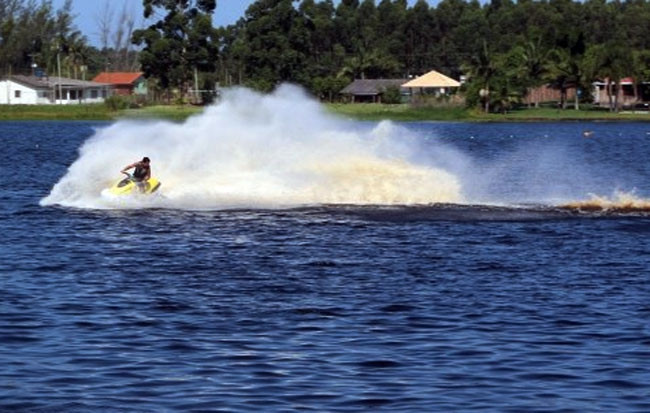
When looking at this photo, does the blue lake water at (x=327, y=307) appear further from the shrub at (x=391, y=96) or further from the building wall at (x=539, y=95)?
the building wall at (x=539, y=95)

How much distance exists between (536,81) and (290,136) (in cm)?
11842

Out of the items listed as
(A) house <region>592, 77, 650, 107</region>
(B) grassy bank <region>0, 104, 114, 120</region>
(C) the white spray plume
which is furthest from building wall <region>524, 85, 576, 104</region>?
(C) the white spray plume

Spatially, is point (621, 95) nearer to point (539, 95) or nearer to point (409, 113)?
point (539, 95)

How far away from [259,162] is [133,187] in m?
Answer: 6.86

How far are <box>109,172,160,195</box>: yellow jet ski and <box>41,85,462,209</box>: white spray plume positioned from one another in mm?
277

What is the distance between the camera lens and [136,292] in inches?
1098

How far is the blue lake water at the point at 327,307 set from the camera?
19.5 meters

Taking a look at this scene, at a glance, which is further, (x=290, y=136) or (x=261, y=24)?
(x=261, y=24)

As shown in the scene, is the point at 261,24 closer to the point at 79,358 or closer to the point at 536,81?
the point at 536,81

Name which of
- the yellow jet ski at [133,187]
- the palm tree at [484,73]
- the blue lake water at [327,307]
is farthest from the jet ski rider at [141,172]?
the palm tree at [484,73]

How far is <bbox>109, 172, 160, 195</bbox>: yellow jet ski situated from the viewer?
46.0 meters

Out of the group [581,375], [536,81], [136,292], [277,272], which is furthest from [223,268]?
[536,81]

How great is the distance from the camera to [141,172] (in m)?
45.5

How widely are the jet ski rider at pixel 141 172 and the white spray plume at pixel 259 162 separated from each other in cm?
47
